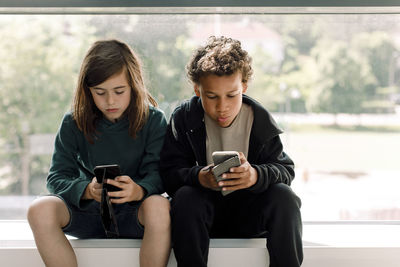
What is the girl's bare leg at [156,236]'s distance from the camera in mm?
1256

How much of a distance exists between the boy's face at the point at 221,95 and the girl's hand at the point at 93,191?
0.35 meters

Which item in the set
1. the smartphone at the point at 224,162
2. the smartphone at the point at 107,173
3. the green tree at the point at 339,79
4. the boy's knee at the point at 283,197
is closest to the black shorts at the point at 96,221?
the smartphone at the point at 107,173

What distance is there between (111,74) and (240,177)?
0.46 m

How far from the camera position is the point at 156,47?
5.23 ft

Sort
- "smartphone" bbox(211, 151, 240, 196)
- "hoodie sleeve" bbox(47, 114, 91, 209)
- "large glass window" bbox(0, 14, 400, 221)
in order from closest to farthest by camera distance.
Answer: "smartphone" bbox(211, 151, 240, 196) → "hoodie sleeve" bbox(47, 114, 91, 209) → "large glass window" bbox(0, 14, 400, 221)

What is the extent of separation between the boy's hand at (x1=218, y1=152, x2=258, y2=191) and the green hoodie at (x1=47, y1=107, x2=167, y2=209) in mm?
250

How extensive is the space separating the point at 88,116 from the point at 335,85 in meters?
0.78

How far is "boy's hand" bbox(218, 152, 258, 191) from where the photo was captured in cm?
123

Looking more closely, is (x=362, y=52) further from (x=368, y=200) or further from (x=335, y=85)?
(x=368, y=200)

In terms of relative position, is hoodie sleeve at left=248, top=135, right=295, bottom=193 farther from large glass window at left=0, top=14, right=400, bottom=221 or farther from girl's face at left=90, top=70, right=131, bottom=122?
girl's face at left=90, top=70, right=131, bottom=122

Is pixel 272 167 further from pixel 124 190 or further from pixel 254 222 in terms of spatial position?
pixel 124 190

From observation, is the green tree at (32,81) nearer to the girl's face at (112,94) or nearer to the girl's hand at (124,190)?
the girl's face at (112,94)

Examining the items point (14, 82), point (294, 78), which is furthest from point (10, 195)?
point (294, 78)

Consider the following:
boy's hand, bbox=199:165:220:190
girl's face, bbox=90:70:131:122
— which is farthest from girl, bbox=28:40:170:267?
boy's hand, bbox=199:165:220:190
